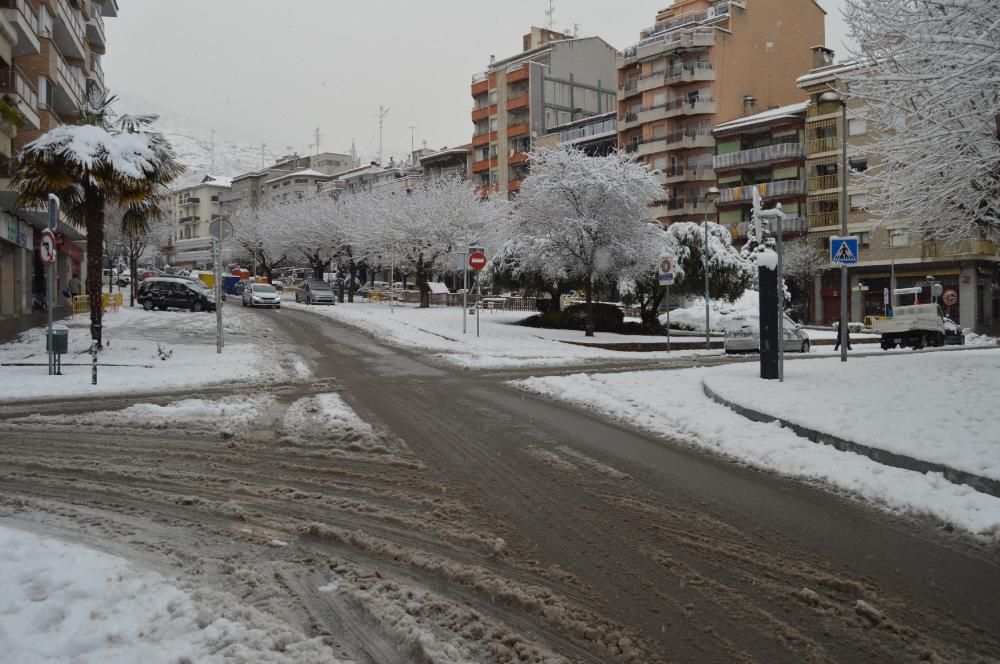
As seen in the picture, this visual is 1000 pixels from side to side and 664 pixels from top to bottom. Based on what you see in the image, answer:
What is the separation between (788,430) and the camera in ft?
31.9

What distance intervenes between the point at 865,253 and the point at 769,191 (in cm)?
881

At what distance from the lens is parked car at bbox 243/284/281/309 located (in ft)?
145

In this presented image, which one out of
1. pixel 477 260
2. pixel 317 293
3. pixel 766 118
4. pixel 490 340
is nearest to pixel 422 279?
pixel 317 293

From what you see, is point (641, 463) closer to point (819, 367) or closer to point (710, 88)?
point (819, 367)

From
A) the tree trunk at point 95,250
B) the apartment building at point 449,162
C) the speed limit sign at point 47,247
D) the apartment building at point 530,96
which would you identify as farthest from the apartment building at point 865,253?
the speed limit sign at point 47,247

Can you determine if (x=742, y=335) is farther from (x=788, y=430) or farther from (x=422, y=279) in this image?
(x=422, y=279)

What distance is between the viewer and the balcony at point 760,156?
191 ft

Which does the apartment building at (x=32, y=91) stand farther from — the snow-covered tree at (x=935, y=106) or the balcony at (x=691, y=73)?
the balcony at (x=691, y=73)

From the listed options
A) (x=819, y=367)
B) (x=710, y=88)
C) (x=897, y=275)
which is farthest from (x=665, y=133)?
(x=819, y=367)

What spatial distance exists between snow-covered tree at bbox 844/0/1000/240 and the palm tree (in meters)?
15.9

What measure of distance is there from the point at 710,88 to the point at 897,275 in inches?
933

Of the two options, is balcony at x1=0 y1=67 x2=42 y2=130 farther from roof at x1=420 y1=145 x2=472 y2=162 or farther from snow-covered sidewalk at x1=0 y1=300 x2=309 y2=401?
roof at x1=420 y1=145 x2=472 y2=162

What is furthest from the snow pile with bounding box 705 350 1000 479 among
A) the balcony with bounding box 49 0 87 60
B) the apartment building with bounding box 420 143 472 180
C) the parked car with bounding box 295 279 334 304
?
the apartment building with bounding box 420 143 472 180

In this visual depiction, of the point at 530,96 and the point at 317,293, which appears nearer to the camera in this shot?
→ the point at 317,293
